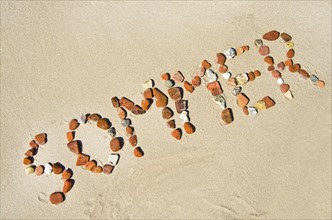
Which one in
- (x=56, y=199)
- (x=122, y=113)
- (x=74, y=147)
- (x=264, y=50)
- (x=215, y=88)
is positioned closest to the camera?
(x=56, y=199)

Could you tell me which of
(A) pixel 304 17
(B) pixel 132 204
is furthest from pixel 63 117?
(A) pixel 304 17

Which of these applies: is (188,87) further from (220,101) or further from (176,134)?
(176,134)

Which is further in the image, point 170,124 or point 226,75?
point 226,75

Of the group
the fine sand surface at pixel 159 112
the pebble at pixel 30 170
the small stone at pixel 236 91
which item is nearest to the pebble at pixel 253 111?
the fine sand surface at pixel 159 112

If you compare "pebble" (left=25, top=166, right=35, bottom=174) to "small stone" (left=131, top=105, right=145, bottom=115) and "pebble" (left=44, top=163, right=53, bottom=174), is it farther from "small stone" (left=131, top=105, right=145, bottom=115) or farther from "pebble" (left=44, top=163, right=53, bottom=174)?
"small stone" (left=131, top=105, right=145, bottom=115)

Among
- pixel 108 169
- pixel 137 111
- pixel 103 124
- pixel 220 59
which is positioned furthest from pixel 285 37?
pixel 108 169

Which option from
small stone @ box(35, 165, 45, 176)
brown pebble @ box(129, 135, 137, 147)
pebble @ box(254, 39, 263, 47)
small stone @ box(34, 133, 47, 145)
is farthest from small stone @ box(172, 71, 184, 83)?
small stone @ box(35, 165, 45, 176)

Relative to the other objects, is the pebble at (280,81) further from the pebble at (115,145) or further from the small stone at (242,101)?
the pebble at (115,145)
